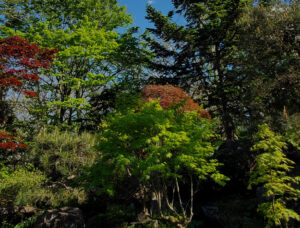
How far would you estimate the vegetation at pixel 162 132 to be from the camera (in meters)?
5.03

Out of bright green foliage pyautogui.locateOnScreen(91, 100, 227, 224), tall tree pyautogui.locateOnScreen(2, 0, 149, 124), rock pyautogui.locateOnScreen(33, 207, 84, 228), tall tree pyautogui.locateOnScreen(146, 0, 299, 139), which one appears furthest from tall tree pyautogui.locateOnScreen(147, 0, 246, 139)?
rock pyautogui.locateOnScreen(33, 207, 84, 228)

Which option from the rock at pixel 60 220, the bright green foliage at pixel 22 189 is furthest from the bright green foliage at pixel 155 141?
the bright green foliage at pixel 22 189

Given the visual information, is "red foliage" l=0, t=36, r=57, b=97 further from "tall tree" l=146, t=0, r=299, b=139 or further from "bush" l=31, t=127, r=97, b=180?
"tall tree" l=146, t=0, r=299, b=139

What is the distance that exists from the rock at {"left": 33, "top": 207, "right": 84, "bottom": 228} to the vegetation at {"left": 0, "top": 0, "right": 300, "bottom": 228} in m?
0.09

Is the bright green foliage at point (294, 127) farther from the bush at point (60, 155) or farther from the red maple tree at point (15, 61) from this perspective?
the red maple tree at point (15, 61)

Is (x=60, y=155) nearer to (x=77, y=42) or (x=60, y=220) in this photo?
(x=60, y=220)

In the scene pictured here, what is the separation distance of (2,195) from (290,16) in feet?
44.4

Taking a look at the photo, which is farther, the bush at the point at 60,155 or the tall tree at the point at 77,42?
the tall tree at the point at 77,42

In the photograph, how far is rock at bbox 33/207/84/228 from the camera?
6130mm

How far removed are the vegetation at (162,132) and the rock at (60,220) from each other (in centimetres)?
9

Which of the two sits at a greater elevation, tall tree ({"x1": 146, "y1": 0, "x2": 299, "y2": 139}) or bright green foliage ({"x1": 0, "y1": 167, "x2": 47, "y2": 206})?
tall tree ({"x1": 146, "y1": 0, "x2": 299, "y2": 139})

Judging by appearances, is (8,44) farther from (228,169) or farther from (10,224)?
(228,169)

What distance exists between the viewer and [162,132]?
15.0 feet

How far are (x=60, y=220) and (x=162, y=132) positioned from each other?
14.5 feet
